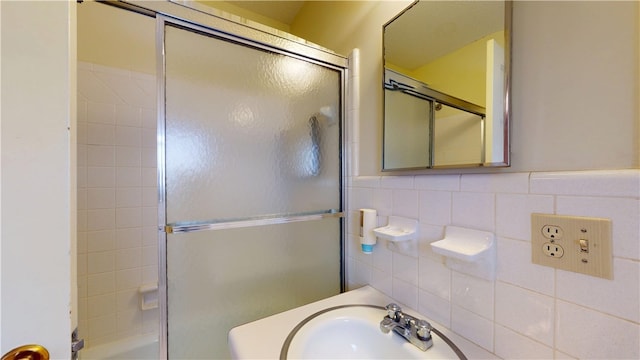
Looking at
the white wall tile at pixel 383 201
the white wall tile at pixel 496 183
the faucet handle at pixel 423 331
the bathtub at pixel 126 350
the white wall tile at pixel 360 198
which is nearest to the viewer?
the white wall tile at pixel 496 183

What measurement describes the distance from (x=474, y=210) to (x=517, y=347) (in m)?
0.35

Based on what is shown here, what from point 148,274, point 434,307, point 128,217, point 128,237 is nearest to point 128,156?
point 128,217

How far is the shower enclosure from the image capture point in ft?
2.68

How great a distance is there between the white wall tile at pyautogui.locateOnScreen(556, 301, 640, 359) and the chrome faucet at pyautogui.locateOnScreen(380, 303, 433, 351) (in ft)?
0.94

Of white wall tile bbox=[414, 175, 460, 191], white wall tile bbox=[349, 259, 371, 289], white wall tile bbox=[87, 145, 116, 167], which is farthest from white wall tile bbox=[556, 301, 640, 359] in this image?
white wall tile bbox=[87, 145, 116, 167]

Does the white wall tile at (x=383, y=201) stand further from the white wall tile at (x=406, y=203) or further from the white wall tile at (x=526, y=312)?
the white wall tile at (x=526, y=312)

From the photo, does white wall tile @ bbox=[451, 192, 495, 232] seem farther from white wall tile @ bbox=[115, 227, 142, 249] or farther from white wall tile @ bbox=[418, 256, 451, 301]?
white wall tile @ bbox=[115, 227, 142, 249]

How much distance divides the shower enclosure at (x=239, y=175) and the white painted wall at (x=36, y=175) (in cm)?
42

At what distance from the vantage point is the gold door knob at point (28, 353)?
0.35 metres

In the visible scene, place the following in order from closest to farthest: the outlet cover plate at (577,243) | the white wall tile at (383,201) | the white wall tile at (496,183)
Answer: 1. the outlet cover plate at (577,243)
2. the white wall tile at (496,183)
3. the white wall tile at (383,201)

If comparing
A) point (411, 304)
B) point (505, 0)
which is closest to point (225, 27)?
point (505, 0)

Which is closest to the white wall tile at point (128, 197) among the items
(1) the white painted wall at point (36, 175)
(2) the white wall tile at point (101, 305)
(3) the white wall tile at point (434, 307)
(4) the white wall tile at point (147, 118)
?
(4) the white wall tile at point (147, 118)

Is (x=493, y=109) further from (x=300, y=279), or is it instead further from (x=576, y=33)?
(x=300, y=279)

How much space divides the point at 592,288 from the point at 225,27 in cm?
129
